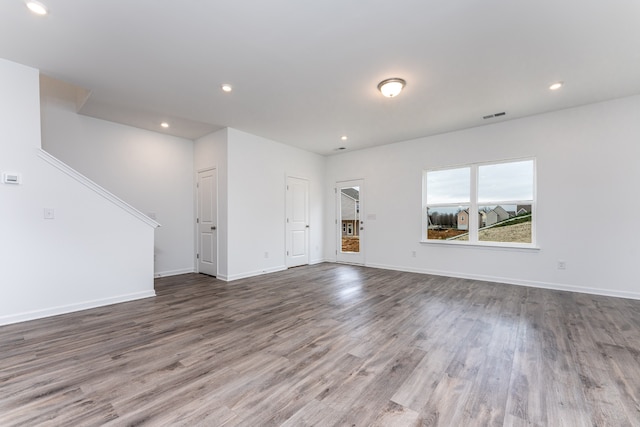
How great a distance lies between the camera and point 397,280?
4902 mm

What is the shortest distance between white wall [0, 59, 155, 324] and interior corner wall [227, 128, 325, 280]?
5.92 feet

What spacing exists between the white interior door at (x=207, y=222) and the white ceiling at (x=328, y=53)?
1.47 metres

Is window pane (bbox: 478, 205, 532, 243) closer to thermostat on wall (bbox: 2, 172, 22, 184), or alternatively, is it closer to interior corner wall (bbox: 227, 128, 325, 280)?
interior corner wall (bbox: 227, 128, 325, 280)

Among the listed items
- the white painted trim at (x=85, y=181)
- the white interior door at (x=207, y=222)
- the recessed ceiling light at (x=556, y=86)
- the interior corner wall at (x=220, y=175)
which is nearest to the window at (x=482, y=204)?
the recessed ceiling light at (x=556, y=86)

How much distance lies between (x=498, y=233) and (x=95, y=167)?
23.8 ft

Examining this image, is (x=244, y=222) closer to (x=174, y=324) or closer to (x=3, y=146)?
(x=174, y=324)

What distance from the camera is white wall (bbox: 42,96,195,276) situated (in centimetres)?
428

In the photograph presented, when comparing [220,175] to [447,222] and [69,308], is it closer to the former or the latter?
[69,308]

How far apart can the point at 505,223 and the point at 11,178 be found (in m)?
7.04

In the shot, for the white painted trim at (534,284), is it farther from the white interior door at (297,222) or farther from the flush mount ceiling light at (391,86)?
the flush mount ceiling light at (391,86)

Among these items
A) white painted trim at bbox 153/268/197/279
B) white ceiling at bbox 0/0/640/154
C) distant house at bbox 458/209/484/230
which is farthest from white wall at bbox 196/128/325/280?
distant house at bbox 458/209/484/230

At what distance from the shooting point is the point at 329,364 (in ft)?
6.83

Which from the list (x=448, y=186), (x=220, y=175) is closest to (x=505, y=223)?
(x=448, y=186)

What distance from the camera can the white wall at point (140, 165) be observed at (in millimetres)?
4281
